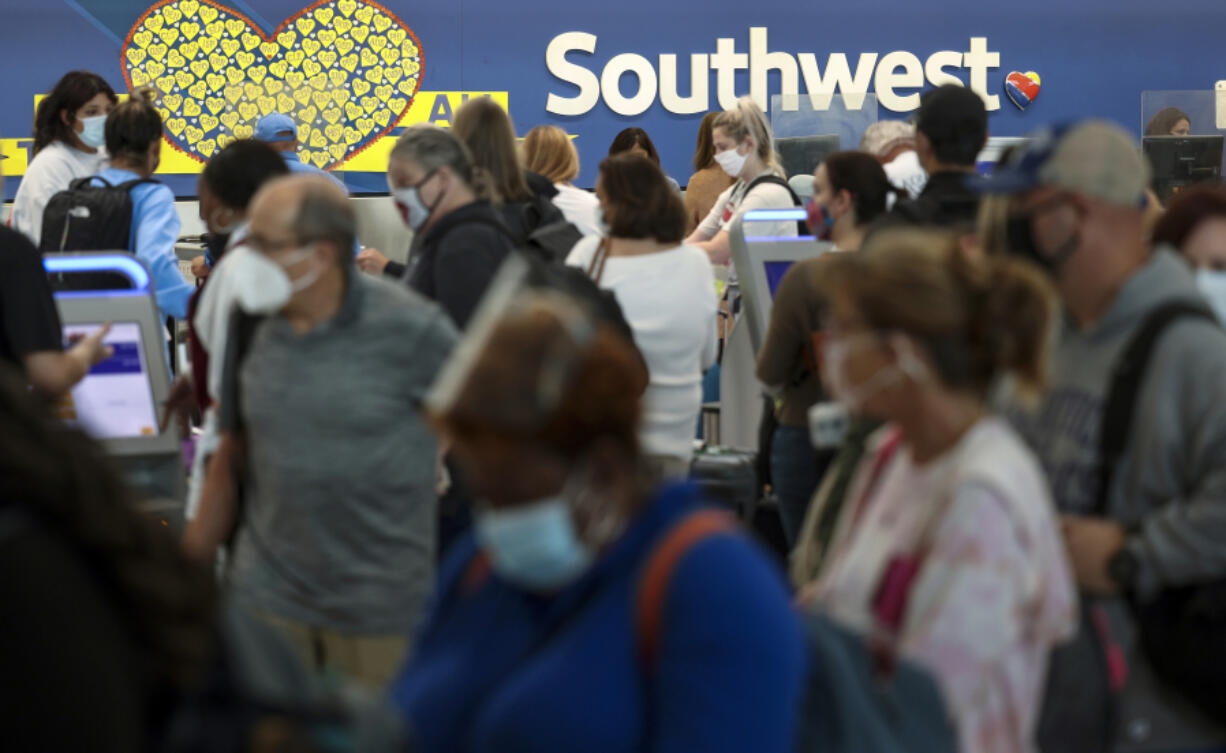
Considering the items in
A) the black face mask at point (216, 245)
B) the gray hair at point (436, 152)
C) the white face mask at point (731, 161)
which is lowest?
the black face mask at point (216, 245)

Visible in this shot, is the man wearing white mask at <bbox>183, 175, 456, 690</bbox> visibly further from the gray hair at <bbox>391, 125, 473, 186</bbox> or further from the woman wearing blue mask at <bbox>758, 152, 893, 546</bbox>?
the woman wearing blue mask at <bbox>758, 152, 893, 546</bbox>

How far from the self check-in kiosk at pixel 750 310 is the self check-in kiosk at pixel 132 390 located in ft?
6.09

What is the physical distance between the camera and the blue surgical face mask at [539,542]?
4.71 ft

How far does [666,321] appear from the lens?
4008mm

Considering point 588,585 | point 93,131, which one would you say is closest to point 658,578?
point 588,585

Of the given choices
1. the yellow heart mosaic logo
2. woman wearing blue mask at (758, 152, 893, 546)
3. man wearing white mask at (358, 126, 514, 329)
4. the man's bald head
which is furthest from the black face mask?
the yellow heart mosaic logo

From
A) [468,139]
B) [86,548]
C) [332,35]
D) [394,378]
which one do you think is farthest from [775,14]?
[86,548]

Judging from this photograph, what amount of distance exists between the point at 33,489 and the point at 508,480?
1.66ft

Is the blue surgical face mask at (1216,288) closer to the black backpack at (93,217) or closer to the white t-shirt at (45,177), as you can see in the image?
the black backpack at (93,217)

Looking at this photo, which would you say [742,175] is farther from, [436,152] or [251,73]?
[251,73]

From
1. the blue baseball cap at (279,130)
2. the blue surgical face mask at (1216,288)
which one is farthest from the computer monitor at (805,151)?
the blue surgical face mask at (1216,288)

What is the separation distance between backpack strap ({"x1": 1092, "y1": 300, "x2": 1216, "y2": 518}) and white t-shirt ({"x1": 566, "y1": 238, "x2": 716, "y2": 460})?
6.50 ft

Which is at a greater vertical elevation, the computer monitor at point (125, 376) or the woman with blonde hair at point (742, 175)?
the woman with blonde hair at point (742, 175)

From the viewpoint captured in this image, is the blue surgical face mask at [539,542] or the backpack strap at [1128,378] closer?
the blue surgical face mask at [539,542]
